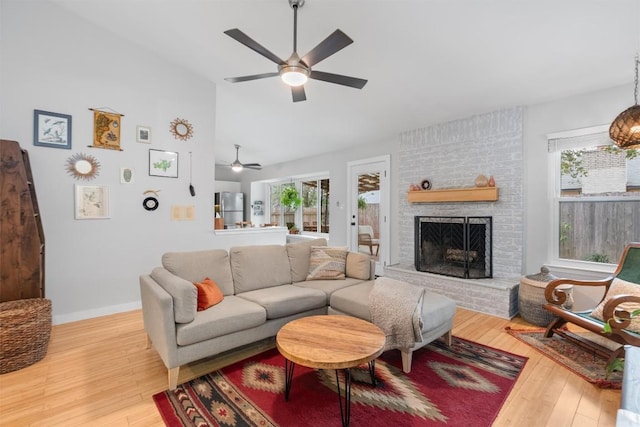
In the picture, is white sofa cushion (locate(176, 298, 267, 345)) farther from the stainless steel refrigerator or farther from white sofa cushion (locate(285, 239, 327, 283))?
the stainless steel refrigerator

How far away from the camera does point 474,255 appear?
3.89m

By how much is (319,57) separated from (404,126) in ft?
8.81

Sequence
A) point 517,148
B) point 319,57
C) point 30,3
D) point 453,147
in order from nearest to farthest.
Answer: point 319,57 < point 30,3 < point 517,148 < point 453,147

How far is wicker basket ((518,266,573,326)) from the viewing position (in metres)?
3.06

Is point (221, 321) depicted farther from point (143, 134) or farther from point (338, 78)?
point (143, 134)

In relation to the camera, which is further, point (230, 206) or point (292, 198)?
point (230, 206)

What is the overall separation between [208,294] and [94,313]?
2066 millimetres

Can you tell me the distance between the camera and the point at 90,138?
3432 mm

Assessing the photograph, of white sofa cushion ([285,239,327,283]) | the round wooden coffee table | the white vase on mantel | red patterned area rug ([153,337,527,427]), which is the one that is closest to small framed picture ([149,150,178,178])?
white sofa cushion ([285,239,327,283])

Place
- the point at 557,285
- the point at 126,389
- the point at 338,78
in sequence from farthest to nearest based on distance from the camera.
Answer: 1. the point at 557,285
2. the point at 338,78
3. the point at 126,389

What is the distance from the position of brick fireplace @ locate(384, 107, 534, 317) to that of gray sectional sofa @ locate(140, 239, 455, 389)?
121 centimetres

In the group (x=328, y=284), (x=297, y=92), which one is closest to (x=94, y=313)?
(x=328, y=284)

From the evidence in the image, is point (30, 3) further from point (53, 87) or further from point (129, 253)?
point (129, 253)

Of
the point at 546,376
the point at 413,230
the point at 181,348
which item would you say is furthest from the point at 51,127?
the point at 546,376
